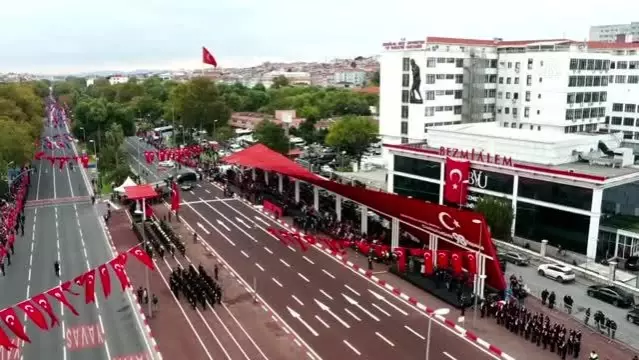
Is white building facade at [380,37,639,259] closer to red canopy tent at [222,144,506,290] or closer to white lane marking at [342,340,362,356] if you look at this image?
red canopy tent at [222,144,506,290]

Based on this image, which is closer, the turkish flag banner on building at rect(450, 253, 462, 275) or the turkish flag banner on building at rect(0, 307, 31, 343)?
the turkish flag banner on building at rect(0, 307, 31, 343)

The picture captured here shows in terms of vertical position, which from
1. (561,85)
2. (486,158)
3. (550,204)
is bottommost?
(550,204)

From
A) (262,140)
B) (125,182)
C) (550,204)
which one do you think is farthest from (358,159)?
(550,204)

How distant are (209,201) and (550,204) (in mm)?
27533

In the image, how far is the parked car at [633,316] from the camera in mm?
23484

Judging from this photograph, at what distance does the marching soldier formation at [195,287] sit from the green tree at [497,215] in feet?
54.3

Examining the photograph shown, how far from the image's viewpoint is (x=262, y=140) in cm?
6181

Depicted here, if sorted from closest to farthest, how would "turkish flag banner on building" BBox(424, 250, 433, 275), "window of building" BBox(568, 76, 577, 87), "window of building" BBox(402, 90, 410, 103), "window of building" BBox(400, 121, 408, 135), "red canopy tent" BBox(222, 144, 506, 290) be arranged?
"red canopy tent" BBox(222, 144, 506, 290) < "turkish flag banner on building" BBox(424, 250, 433, 275) < "window of building" BBox(568, 76, 577, 87) < "window of building" BBox(402, 90, 410, 103) < "window of building" BBox(400, 121, 408, 135)

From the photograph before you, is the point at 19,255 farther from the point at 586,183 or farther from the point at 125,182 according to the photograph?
the point at 586,183

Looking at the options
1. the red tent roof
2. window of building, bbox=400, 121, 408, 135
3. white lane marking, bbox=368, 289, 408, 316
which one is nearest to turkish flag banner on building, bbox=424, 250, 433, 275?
white lane marking, bbox=368, 289, 408, 316

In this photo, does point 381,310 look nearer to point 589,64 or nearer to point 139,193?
point 139,193

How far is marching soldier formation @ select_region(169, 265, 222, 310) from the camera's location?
25.3 metres

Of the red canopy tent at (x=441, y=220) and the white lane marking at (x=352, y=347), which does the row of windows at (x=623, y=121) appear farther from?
the white lane marking at (x=352, y=347)

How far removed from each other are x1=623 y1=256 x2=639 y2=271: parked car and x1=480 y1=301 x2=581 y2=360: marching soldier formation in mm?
9029
